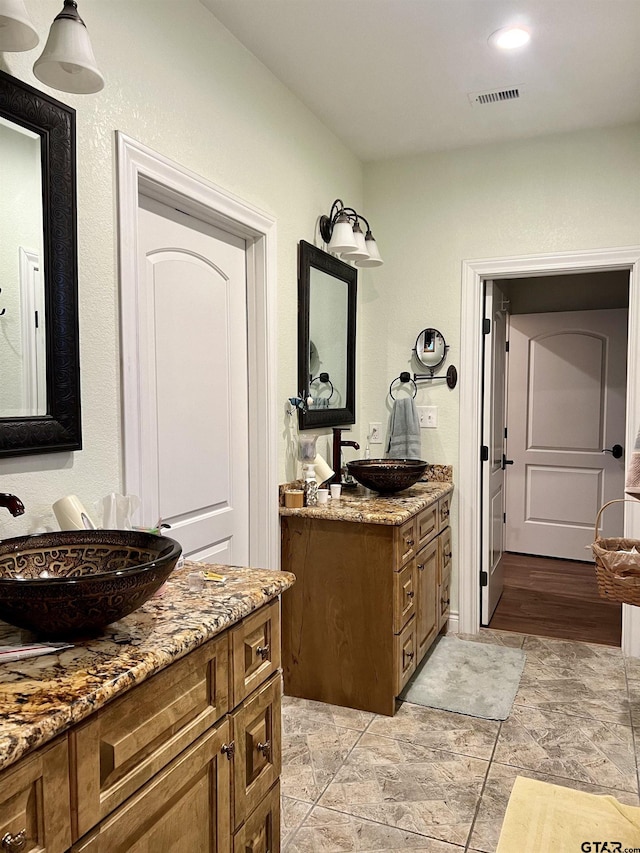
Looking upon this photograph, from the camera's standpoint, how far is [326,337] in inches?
130

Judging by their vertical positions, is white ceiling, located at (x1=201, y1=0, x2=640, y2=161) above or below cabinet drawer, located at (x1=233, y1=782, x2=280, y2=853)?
above

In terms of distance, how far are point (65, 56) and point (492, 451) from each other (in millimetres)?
3096

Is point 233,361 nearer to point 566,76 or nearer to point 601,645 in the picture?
point 566,76

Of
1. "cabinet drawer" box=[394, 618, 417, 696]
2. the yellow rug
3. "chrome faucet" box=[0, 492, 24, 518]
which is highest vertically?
"chrome faucet" box=[0, 492, 24, 518]

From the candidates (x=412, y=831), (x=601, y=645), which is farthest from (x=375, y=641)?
(x=601, y=645)

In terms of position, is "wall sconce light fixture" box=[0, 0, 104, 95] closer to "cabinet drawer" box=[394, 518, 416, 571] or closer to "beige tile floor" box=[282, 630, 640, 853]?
"cabinet drawer" box=[394, 518, 416, 571]

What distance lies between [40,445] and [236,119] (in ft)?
5.20

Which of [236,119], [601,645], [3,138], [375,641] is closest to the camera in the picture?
[3,138]

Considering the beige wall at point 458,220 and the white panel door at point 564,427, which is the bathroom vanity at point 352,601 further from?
the white panel door at point 564,427

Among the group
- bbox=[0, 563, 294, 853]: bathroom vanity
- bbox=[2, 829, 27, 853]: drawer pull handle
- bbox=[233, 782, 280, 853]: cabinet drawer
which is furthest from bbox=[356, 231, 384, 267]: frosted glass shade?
bbox=[2, 829, 27, 853]: drawer pull handle

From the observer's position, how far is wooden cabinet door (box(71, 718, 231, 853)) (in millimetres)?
1100

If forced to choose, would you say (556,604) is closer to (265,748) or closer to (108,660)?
(265,748)

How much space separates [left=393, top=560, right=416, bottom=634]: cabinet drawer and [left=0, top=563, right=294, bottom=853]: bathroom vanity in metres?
1.07

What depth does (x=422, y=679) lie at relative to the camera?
3.04m
